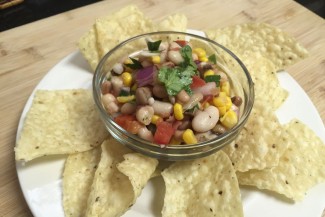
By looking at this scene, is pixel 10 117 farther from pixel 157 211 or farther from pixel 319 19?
pixel 319 19

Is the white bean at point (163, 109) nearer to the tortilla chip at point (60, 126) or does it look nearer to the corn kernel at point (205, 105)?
the corn kernel at point (205, 105)

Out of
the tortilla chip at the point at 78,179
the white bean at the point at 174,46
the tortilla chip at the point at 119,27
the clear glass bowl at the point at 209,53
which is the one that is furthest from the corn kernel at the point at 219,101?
the tortilla chip at the point at 119,27

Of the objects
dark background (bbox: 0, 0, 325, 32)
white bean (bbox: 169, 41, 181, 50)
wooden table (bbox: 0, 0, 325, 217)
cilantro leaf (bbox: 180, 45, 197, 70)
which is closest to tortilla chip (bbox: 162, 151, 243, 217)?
cilantro leaf (bbox: 180, 45, 197, 70)

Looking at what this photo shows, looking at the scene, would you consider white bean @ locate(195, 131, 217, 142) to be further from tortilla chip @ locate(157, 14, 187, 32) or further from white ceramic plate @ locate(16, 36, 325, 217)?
tortilla chip @ locate(157, 14, 187, 32)

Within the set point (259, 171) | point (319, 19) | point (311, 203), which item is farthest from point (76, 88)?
point (319, 19)

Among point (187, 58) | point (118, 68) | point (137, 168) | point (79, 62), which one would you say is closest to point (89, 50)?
point (79, 62)

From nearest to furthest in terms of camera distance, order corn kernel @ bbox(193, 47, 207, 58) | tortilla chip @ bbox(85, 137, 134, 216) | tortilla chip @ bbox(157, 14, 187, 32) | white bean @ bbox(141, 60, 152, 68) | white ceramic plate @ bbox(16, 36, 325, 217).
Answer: tortilla chip @ bbox(85, 137, 134, 216) < white ceramic plate @ bbox(16, 36, 325, 217) < white bean @ bbox(141, 60, 152, 68) < corn kernel @ bbox(193, 47, 207, 58) < tortilla chip @ bbox(157, 14, 187, 32)

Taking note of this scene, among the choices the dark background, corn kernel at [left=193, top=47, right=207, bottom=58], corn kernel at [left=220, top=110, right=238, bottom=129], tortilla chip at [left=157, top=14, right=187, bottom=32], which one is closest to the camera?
corn kernel at [left=220, top=110, right=238, bottom=129]
